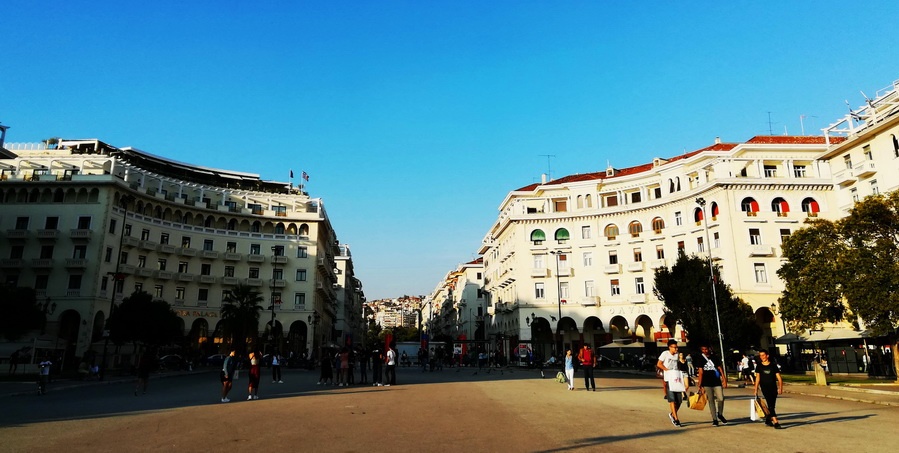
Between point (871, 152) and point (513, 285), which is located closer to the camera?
point (871, 152)

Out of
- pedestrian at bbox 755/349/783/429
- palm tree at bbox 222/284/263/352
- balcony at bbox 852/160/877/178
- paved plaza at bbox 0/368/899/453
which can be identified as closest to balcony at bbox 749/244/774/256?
balcony at bbox 852/160/877/178

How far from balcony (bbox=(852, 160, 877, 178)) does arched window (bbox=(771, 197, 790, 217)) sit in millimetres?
8407

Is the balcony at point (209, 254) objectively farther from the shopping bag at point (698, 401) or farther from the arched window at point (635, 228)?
the shopping bag at point (698, 401)

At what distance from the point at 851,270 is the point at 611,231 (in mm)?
29004

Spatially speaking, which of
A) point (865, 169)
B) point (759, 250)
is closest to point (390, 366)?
point (759, 250)

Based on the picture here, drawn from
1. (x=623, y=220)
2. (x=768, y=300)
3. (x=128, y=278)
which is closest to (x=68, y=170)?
(x=128, y=278)

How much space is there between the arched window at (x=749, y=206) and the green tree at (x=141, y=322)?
5003 centimetres

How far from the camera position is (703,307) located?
3800 cm

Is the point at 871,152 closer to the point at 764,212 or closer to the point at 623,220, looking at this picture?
the point at 764,212

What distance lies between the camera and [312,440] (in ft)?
31.3

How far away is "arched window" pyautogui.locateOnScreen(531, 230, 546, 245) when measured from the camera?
183ft

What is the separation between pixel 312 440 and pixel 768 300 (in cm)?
4465

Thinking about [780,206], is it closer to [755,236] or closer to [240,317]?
[755,236]

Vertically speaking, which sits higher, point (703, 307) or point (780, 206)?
point (780, 206)
